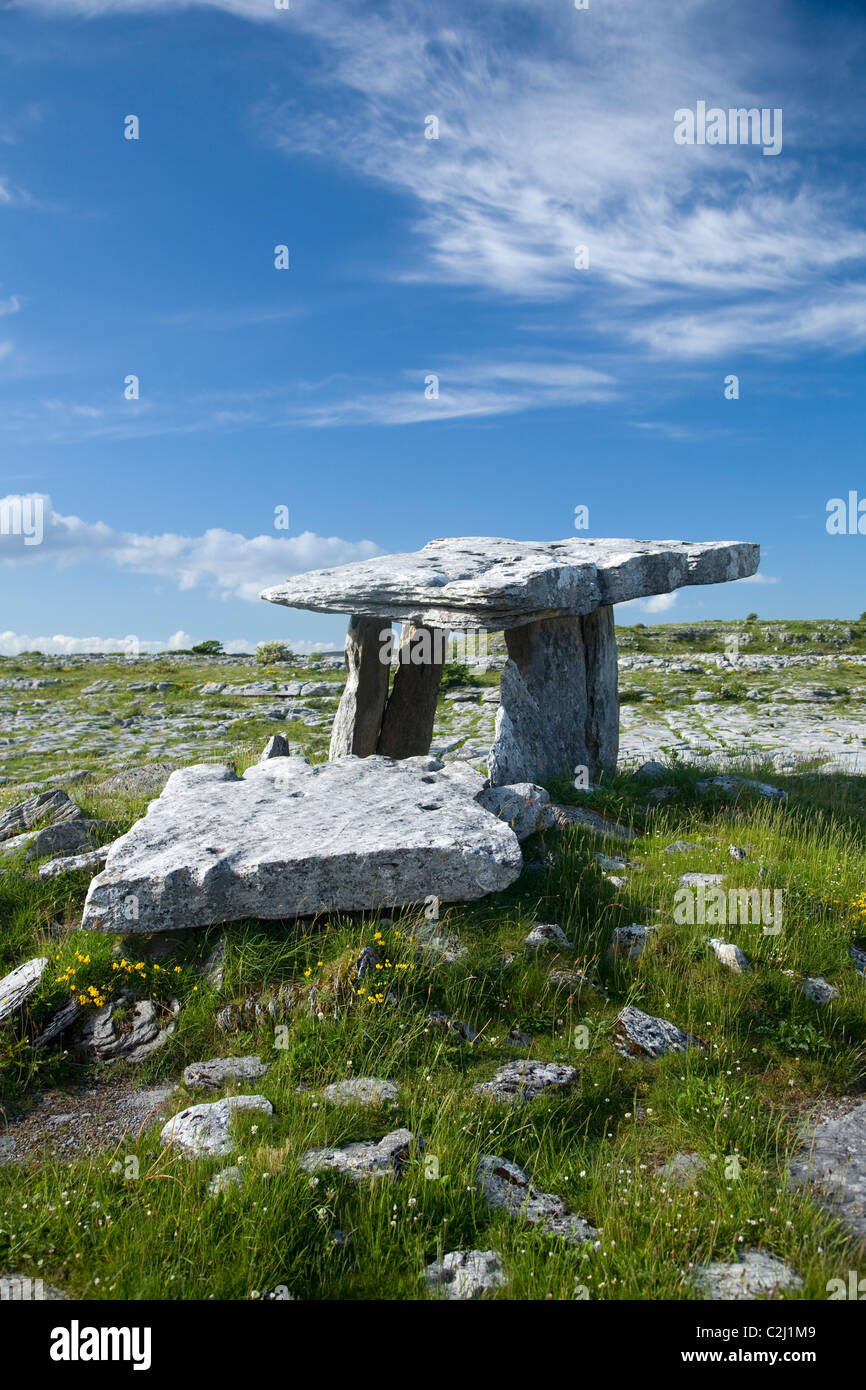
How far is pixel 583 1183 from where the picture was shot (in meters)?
4.89

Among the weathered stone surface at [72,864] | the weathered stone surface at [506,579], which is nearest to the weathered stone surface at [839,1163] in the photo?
the weathered stone surface at [72,864]

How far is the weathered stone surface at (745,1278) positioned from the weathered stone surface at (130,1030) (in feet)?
13.0

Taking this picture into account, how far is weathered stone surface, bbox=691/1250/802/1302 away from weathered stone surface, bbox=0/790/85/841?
7941 mm

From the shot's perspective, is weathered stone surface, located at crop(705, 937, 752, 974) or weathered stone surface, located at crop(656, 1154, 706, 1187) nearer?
weathered stone surface, located at crop(656, 1154, 706, 1187)

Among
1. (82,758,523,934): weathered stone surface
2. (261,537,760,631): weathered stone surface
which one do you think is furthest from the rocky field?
(261,537,760,631): weathered stone surface

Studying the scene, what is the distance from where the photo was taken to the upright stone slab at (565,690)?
1238 centimetres

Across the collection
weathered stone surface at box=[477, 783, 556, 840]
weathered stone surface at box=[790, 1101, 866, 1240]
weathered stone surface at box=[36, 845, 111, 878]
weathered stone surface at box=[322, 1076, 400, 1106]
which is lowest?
weathered stone surface at box=[790, 1101, 866, 1240]

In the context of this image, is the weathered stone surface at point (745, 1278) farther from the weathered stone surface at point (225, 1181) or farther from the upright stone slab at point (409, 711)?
the upright stone slab at point (409, 711)

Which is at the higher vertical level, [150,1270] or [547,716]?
[547,716]

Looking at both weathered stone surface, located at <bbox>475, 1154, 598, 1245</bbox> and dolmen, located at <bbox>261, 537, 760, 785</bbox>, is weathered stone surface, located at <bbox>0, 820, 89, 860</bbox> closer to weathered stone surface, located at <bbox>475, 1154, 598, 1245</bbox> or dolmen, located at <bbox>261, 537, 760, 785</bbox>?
dolmen, located at <bbox>261, 537, 760, 785</bbox>

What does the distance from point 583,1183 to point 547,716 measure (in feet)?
28.5

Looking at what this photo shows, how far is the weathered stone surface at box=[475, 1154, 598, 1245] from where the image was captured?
450cm
